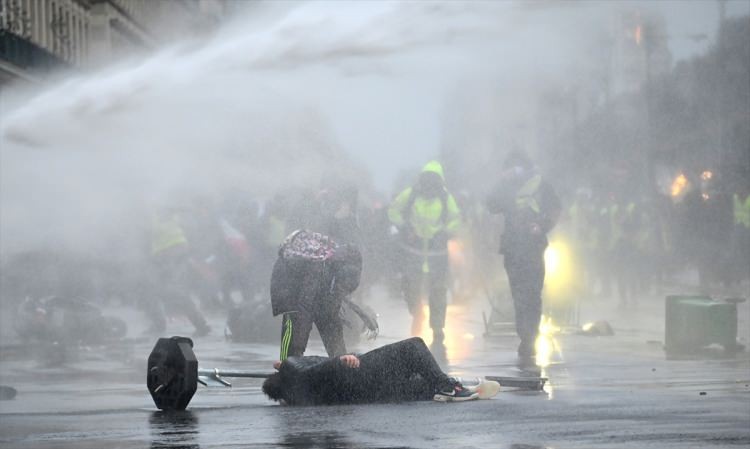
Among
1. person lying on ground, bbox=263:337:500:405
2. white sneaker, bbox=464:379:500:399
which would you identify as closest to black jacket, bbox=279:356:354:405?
person lying on ground, bbox=263:337:500:405

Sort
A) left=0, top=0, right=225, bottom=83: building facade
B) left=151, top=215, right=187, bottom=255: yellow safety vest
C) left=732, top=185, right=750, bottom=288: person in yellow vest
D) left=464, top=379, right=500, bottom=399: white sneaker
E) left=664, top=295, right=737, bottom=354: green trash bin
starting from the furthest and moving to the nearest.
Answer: left=0, top=0, right=225, bottom=83: building facade
left=732, top=185, right=750, bottom=288: person in yellow vest
left=151, top=215, right=187, bottom=255: yellow safety vest
left=664, top=295, right=737, bottom=354: green trash bin
left=464, top=379, right=500, bottom=399: white sneaker

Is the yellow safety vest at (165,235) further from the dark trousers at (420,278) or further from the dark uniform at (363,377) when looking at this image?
the dark uniform at (363,377)

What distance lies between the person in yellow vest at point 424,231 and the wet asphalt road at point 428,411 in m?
1.68

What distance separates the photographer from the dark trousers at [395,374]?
37.3ft

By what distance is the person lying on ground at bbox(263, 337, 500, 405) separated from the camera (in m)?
11.3

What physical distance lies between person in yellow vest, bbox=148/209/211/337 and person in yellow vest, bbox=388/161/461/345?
10.5ft

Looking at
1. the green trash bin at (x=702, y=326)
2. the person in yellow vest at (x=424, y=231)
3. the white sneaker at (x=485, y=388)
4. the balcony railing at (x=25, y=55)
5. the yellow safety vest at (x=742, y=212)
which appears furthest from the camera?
the yellow safety vest at (x=742, y=212)

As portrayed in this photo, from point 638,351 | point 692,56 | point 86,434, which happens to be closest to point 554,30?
point 638,351

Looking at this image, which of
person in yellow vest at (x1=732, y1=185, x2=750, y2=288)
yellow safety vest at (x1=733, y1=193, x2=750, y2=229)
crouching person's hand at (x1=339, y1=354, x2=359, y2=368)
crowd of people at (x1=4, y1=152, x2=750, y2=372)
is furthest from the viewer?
yellow safety vest at (x1=733, y1=193, x2=750, y2=229)

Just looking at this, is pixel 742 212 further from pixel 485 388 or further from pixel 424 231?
pixel 485 388

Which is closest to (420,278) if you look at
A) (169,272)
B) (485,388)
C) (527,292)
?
(527,292)

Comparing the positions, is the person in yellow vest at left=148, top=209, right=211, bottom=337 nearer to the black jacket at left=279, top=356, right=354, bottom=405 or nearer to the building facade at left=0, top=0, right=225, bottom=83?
the building facade at left=0, top=0, right=225, bottom=83

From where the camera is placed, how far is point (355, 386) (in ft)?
37.4

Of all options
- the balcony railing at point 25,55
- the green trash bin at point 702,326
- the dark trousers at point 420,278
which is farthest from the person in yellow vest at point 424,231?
the balcony railing at point 25,55
